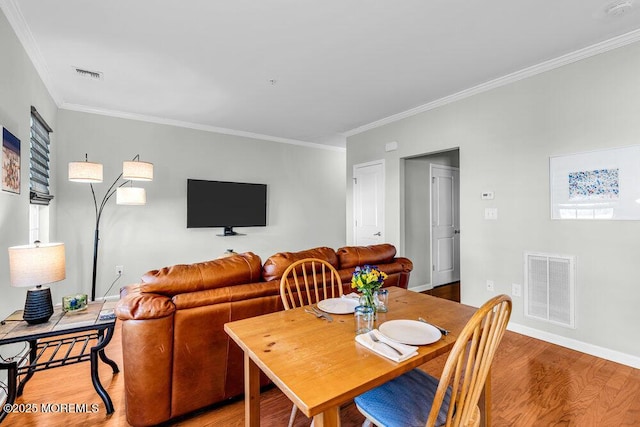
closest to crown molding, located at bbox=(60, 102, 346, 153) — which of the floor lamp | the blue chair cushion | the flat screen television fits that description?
the floor lamp

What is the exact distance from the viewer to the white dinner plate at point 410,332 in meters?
1.22

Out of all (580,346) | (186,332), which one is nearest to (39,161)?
(186,332)

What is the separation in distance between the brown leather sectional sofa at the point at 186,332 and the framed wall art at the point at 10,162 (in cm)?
131

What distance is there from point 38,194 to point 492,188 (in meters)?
4.69

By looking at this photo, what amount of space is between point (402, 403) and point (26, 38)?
3.63 metres

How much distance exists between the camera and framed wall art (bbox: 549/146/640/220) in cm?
242

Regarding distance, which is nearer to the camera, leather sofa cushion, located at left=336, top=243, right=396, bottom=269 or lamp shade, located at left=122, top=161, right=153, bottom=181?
leather sofa cushion, located at left=336, top=243, right=396, bottom=269

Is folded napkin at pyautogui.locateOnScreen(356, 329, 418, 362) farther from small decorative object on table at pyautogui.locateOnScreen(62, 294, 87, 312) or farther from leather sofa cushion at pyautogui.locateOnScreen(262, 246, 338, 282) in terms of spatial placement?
small decorative object on table at pyautogui.locateOnScreen(62, 294, 87, 312)

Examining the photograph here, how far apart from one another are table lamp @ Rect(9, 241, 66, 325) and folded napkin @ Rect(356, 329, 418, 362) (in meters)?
1.74

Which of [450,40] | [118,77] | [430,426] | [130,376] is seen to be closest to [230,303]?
[130,376]

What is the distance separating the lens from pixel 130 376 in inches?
62.7

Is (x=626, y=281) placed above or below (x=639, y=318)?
above

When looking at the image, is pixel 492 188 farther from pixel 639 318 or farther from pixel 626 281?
pixel 639 318

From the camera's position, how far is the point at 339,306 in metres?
1.61
